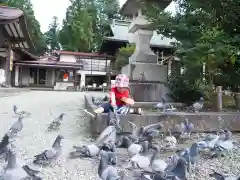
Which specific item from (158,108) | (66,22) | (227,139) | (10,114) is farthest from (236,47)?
(66,22)

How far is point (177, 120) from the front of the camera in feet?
17.1

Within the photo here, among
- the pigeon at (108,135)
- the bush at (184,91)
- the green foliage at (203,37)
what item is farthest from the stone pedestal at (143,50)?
the pigeon at (108,135)

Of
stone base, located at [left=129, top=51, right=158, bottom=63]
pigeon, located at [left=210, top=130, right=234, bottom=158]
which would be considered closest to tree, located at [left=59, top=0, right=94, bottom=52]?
stone base, located at [left=129, top=51, right=158, bottom=63]

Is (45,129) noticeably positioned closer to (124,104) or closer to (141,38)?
(124,104)

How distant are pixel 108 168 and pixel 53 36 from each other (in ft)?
150

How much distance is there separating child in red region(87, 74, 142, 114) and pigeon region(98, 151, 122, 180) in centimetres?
170

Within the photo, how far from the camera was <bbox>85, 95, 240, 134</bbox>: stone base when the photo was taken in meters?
4.89

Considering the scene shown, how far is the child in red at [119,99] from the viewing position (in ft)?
16.4

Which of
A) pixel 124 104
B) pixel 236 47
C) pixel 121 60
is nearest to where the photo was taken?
pixel 124 104

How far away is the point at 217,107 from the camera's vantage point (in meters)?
6.62

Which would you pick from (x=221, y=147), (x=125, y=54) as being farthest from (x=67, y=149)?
(x=125, y=54)

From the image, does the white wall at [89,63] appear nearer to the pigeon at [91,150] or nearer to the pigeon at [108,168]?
the pigeon at [91,150]

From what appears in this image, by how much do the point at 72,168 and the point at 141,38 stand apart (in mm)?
5172

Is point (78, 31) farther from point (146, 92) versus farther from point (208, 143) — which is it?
point (208, 143)
